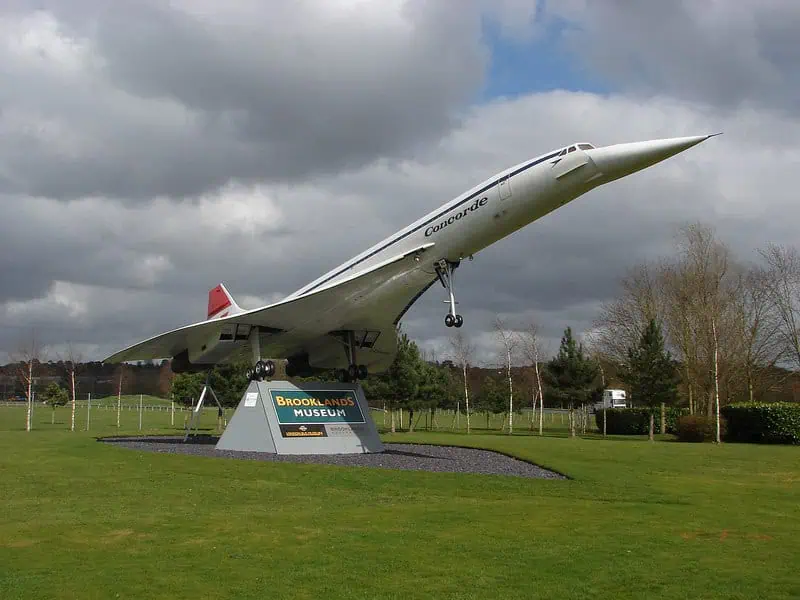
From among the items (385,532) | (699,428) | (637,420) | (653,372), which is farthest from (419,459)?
(637,420)

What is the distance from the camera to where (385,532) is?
363 inches

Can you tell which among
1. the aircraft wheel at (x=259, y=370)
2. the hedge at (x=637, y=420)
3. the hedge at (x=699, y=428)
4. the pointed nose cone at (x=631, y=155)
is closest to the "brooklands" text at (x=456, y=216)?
the pointed nose cone at (x=631, y=155)

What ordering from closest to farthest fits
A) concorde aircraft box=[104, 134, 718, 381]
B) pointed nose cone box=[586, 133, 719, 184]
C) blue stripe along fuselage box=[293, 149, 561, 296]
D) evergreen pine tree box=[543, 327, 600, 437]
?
pointed nose cone box=[586, 133, 719, 184] < concorde aircraft box=[104, 134, 718, 381] < blue stripe along fuselage box=[293, 149, 561, 296] < evergreen pine tree box=[543, 327, 600, 437]

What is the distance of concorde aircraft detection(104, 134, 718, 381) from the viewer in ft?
44.8

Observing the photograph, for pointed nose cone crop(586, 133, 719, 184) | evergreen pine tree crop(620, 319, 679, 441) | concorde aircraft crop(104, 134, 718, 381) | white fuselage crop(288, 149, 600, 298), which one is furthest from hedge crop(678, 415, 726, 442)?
pointed nose cone crop(586, 133, 719, 184)

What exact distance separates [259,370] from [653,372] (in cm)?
2220

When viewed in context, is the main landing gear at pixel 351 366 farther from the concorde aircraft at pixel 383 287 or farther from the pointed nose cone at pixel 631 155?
the pointed nose cone at pixel 631 155

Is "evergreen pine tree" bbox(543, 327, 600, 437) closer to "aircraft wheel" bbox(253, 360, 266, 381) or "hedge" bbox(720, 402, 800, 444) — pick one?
"hedge" bbox(720, 402, 800, 444)

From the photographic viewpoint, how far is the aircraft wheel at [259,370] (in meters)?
19.6

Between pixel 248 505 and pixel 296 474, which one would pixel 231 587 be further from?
pixel 296 474

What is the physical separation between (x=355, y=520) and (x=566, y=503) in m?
3.69

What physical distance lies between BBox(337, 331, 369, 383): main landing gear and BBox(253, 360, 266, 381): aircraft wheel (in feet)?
9.48

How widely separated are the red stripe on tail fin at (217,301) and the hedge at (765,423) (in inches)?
903

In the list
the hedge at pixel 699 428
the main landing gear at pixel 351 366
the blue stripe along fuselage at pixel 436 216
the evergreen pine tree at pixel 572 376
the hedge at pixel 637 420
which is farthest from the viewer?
the hedge at pixel 637 420
